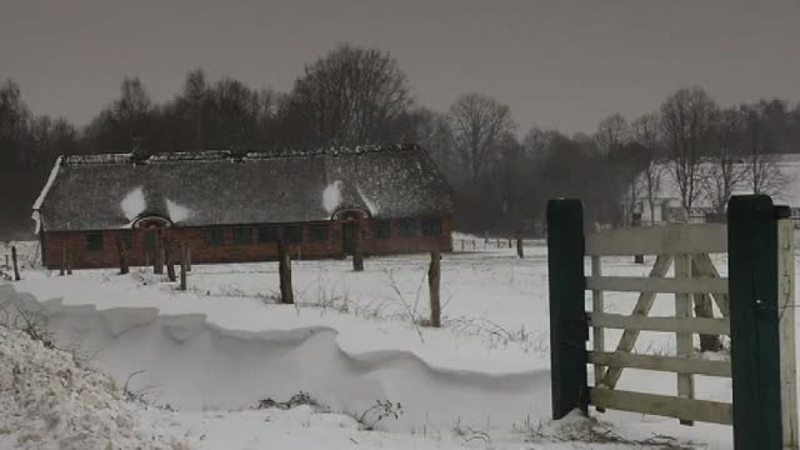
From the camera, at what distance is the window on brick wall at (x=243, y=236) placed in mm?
46094

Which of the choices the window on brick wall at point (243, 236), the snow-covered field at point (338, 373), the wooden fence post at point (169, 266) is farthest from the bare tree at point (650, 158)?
the snow-covered field at point (338, 373)

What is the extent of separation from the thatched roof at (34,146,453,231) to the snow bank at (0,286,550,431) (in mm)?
30865

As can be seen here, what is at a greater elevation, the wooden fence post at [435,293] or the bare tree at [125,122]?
the bare tree at [125,122]

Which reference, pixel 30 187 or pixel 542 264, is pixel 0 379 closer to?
pixel 542 264

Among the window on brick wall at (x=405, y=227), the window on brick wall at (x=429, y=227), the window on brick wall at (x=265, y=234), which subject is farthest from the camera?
the window on brick wall at (x=429, y=227)

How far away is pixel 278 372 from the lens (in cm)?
1045

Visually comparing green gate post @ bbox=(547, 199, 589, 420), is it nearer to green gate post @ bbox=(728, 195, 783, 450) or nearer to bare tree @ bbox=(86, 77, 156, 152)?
green gate post @ bbox=(728, 195, 783, 450)

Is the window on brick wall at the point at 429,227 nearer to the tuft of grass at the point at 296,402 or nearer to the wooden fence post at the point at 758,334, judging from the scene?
the tuft of grass at the point at 296,402

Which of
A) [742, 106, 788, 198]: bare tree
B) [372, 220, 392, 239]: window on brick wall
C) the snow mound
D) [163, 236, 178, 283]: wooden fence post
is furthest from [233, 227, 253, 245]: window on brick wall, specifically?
[742, 106, 788, 198]: bare tree

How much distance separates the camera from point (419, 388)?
8.64 m

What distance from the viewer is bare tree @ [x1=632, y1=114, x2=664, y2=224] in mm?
81062

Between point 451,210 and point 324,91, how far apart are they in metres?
36.8

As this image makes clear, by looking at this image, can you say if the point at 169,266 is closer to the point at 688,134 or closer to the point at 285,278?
the point at 285,278

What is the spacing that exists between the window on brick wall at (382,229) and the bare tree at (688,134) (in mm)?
37102
